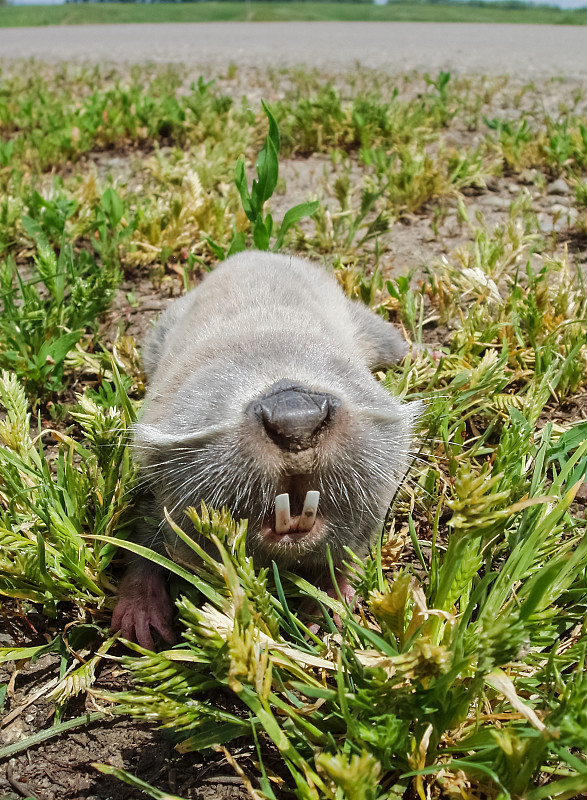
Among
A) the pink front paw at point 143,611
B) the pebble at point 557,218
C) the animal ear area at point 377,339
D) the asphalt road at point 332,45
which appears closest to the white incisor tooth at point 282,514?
the pink front paw at point 143,611

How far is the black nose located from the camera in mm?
1661

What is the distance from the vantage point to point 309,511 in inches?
70.6

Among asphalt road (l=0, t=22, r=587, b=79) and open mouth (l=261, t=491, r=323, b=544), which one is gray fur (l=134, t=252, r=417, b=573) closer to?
open mouth (l=261, t=491, r=323, b=544)

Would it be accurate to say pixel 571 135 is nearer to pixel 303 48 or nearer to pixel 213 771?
pixel 213 771

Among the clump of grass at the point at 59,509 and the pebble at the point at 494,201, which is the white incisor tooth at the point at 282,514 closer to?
the clump of grass at the point at 59,509

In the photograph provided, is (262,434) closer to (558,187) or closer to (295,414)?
(295,414)

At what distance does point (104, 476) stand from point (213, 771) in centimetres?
102

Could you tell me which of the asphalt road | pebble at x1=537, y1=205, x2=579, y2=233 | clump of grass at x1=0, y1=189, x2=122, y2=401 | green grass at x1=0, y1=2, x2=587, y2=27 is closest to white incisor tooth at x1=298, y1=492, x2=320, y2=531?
clump of grass at x1=0, y1=189, x2=122, y2=401

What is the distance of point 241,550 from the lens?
166 cm

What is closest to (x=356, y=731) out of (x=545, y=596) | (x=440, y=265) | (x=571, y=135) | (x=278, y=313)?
(x=545, y=596)

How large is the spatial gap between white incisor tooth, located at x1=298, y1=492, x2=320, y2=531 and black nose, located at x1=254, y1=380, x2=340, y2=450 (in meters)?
0.13

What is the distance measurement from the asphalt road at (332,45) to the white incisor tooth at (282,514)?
333 inches

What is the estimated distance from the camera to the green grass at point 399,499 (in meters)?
1.50

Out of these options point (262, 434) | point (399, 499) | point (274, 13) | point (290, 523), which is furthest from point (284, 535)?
point (274, 13)
